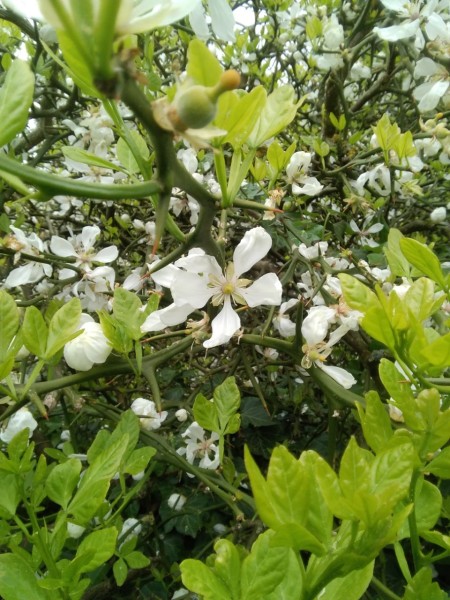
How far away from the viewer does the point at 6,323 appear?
24.0 inches

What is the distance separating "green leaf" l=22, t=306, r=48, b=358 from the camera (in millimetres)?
624

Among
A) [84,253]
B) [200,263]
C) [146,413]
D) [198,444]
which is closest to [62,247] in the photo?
[84,253]

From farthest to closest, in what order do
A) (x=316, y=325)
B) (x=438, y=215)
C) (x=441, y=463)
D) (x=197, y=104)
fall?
1. (x=438, y=215)
2. (x=316, y=325)
3. (x=441, y=463)
4. (x=197, y=104)

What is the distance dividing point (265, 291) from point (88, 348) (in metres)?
0.25

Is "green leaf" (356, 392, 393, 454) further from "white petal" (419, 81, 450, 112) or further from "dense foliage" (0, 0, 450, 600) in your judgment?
"white petal" (419, 81, 450, 112)

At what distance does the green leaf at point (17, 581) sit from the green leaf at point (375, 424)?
320 millimetres

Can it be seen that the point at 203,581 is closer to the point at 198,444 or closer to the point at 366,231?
the point at 198,444

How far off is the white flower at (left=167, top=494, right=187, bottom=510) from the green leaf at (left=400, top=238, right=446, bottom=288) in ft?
3.46

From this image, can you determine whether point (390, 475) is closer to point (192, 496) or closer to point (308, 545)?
point (308, 545)

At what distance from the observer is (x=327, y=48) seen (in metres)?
1.61

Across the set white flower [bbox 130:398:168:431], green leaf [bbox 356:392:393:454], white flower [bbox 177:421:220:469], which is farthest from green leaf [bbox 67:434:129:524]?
white flower [bbox 177:421:220:469]

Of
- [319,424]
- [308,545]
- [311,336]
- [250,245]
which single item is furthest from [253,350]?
[308,545]

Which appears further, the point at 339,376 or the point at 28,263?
the point at 28,263

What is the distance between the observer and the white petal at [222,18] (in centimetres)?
52
